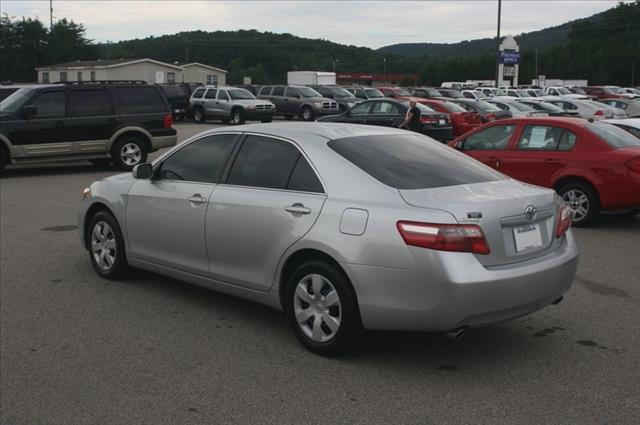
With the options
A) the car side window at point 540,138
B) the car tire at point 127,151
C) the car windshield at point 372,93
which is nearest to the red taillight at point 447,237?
the car side window at point 540,138

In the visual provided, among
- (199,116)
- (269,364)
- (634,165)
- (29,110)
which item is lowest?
(269,364)

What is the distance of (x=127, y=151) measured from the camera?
53.3ft

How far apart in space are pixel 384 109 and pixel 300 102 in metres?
13.9

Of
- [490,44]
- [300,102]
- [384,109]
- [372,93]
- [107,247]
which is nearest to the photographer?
[107,247]

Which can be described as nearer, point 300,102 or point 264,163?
point 264,163

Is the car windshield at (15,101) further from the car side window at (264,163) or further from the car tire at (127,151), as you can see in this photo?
the car side window at (264,163)

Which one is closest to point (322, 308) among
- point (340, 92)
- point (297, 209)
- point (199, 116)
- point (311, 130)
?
point (297, 209)

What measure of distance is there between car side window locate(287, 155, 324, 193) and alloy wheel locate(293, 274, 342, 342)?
2.07 ft

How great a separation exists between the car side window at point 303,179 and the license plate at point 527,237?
1.33 meters

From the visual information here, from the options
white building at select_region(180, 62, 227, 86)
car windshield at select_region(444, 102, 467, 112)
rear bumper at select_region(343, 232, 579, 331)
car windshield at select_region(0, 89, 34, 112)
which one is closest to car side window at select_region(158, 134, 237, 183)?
rear bumper at select_region(343, 232, 579, 331)

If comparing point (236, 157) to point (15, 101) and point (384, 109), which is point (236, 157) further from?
point (384, 109)

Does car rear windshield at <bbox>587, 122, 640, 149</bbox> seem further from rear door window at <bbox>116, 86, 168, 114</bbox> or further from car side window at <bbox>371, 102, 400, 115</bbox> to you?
car side window at <bbox>371, 102, 400, 115</bbox>

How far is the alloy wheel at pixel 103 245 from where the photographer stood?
6754 mm

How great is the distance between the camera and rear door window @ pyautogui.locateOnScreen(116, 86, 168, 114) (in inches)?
632
